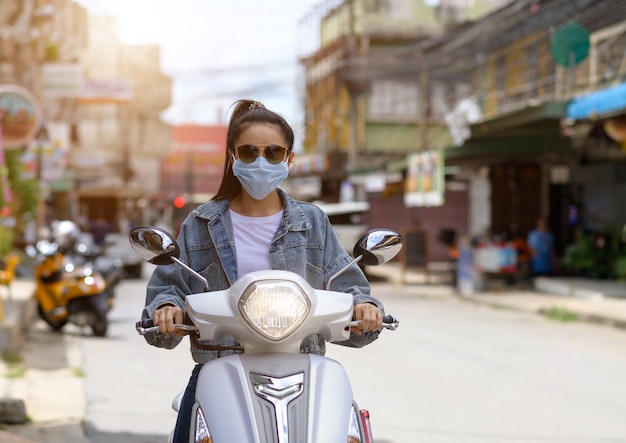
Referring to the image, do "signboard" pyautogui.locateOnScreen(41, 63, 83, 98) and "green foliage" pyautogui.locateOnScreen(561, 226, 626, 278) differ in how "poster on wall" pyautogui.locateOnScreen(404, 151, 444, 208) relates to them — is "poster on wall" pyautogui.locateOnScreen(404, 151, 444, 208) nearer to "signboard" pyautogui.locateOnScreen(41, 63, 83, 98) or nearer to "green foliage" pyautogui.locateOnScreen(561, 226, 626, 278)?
"green foliage" pyautogui.locateOnScreen(561, 226, 626, 278)

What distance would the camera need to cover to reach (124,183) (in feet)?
212

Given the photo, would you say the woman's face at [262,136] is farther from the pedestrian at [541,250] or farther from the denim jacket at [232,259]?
the pedestrian at [541,250]

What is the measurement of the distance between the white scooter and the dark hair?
0.69 m

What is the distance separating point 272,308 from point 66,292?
1010 cm

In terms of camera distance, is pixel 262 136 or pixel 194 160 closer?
pixel 262 136

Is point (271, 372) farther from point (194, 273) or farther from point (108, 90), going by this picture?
point (108, 90)

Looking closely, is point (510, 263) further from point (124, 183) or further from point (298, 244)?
point (124, 183)

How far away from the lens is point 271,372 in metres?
2.77

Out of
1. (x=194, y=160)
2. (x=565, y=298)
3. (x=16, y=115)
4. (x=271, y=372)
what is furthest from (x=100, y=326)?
(x=194, y=160)

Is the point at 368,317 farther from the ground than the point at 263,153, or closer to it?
closer to it

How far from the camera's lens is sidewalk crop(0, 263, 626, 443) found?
668 centimetres

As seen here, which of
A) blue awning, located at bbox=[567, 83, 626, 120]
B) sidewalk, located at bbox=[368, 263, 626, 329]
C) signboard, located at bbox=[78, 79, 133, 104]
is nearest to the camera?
sidewalk, located at bbox=[368, 263, 626, 329]

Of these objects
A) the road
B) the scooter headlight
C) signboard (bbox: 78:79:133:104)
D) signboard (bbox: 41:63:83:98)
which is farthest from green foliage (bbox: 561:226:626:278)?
the scooter headlight

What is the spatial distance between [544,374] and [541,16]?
17.0 meters
